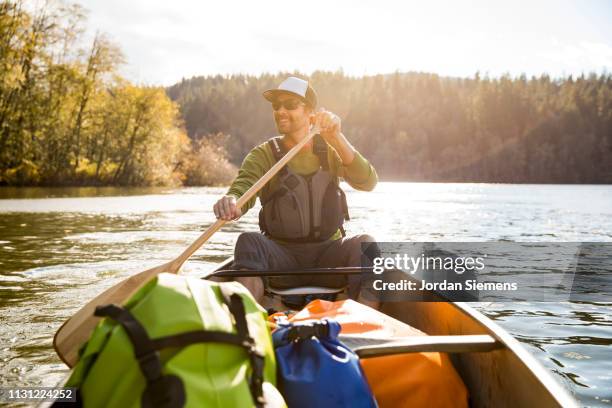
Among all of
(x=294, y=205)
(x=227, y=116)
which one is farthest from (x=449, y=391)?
(x=227, y=116)

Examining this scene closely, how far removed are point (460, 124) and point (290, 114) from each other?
99.0m

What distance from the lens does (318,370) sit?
5.63 ft

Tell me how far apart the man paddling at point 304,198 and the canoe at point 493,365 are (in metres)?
1.14

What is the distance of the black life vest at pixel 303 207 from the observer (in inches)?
144

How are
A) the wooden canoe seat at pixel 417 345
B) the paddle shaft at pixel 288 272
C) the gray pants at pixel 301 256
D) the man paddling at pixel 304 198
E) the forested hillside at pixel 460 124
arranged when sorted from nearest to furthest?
the wooden canoe seat at pixel 417 345 < the paddle shaft at pixel 288 272 < the gray pants at pixel 301 256 < the man paddling at pixel 304 198 < the forested hillside at pixel 460 124

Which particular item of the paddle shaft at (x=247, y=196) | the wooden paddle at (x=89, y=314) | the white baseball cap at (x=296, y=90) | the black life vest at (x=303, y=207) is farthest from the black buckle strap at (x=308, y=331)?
the white baseball cap at (x=296, y=90)

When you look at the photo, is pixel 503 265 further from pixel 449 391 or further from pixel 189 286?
pixel 189 286

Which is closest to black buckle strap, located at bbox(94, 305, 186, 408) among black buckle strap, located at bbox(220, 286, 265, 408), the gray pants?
black buckle strap, located at bbox(220, 286, 265, 408)

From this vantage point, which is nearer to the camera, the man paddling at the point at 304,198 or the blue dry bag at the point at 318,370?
the blue dry bag at the point at 318,370

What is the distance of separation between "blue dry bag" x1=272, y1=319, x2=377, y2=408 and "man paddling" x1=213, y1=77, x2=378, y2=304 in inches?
66.0

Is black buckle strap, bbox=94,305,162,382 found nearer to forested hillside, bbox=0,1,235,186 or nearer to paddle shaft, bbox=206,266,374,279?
paddle shaft, bbox=206,266,374,279

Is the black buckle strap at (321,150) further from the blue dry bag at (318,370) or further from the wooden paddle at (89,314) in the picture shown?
the blue dry bag at (318,370)

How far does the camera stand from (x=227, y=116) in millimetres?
102938

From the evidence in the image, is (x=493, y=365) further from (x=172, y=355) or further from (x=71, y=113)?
(x=71, y=113)
